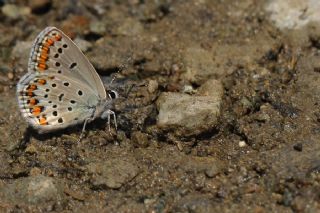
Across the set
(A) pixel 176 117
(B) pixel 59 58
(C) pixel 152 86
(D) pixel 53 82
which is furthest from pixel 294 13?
(D) pixel 53 82

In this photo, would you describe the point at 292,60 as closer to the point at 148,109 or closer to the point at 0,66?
the point at 148,109

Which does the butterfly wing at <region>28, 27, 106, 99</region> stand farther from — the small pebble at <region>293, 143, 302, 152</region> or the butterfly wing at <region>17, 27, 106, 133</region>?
the small pebble at <region>293, 143, 302, 152</region>

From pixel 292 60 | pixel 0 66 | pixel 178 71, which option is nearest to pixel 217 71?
pixel 178 71

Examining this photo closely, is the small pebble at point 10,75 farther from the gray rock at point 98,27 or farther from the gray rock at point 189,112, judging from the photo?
the gray rock at point 189,112

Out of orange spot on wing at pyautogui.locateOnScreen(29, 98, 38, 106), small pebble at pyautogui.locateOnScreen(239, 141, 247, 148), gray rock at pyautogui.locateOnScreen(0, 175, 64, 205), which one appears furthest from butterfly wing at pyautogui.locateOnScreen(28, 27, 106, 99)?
small pebble at pyautogui.locateOnScreen(239, 141, 247, 148)

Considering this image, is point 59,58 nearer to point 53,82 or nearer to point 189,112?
point 53,82

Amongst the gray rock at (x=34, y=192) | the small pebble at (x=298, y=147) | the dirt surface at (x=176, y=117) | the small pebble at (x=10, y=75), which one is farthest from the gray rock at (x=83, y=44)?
the small pebble at (x=298, y=147)
